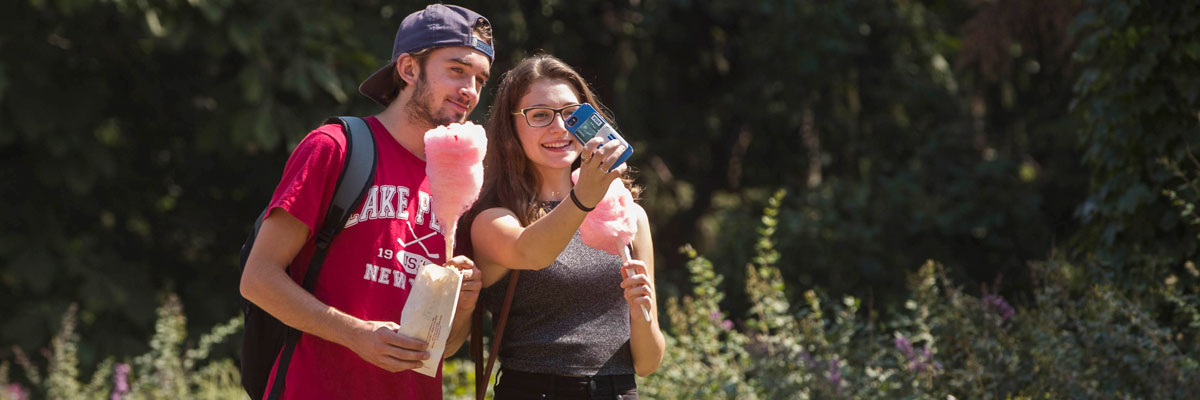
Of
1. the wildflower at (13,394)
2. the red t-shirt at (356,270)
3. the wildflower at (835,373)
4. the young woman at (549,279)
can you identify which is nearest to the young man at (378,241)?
the red t-shirt at (356,270)

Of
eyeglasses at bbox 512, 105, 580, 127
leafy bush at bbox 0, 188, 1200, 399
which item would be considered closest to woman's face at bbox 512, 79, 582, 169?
eyeglasses at bbox 512, 105, 580, 127

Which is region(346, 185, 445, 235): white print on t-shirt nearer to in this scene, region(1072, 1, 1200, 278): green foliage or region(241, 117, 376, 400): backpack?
region(241, 117, 376, 400): backpack

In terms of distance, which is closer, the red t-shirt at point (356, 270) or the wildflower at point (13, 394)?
the red t-shirt at point (356, 270)

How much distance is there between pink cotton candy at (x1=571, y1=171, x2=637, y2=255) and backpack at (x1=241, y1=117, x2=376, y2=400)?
508mm

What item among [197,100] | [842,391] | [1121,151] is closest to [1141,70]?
[1121,151]

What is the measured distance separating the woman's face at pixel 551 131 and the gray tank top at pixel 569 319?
0.67ft

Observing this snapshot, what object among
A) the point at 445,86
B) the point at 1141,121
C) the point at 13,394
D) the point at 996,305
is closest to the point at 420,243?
the point at 445,86

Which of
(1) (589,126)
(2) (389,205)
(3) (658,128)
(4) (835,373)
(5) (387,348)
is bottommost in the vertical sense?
(5) (387,348)

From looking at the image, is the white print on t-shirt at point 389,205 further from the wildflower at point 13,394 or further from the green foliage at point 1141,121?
the wildflower at point 13,394

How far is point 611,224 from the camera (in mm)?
2496

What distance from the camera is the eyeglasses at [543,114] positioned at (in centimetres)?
260

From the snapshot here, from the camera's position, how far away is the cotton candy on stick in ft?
8.20

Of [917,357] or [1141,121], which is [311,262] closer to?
[917,357]

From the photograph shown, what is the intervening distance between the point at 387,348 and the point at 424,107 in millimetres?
552
